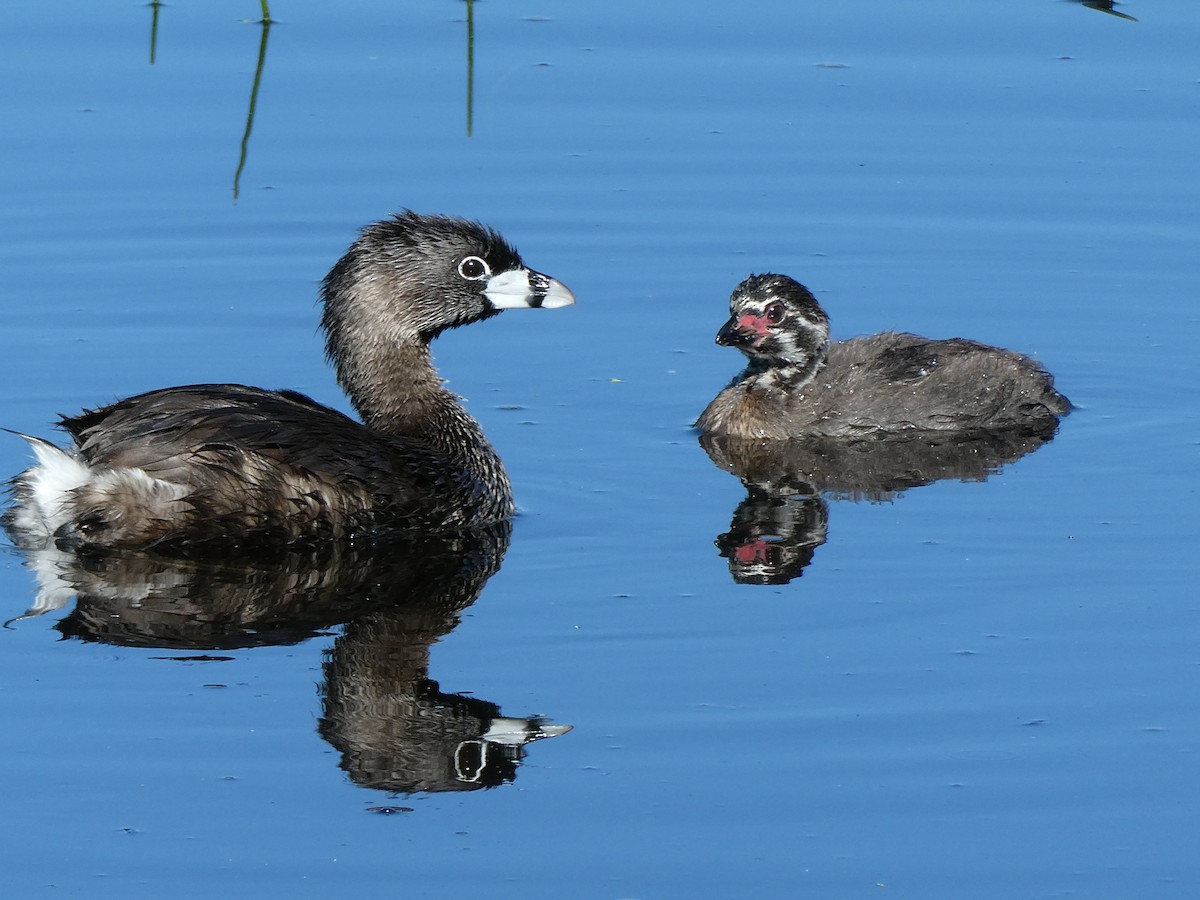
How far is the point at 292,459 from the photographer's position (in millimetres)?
9000

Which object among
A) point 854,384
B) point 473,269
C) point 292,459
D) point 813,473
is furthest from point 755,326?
point 292,459

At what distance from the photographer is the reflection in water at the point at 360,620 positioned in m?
7.09

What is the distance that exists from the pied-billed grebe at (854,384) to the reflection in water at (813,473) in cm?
8

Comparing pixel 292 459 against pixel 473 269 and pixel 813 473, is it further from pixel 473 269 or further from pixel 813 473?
pixel 813 473

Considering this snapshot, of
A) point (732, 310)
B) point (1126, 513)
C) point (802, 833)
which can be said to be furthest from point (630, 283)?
point (802, 833)

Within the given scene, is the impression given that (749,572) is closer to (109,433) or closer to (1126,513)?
(1126,513)

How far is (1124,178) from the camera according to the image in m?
13.2

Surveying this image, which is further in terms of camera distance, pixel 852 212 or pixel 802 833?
pixel 852 212

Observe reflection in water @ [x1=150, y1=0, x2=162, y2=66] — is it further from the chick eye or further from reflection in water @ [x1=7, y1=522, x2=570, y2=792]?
reflection in water @ [x1=7, y1=522, x2=570, y2=792]

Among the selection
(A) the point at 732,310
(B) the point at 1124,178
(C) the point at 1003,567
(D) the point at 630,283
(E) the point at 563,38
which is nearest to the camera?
(C) the point at 1003,567

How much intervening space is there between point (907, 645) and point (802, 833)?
1548mm

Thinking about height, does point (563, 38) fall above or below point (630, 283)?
above

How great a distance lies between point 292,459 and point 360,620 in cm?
100

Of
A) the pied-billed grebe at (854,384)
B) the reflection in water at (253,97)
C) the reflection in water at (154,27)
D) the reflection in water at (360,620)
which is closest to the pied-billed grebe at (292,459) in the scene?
the reflection in water at (360,620)
